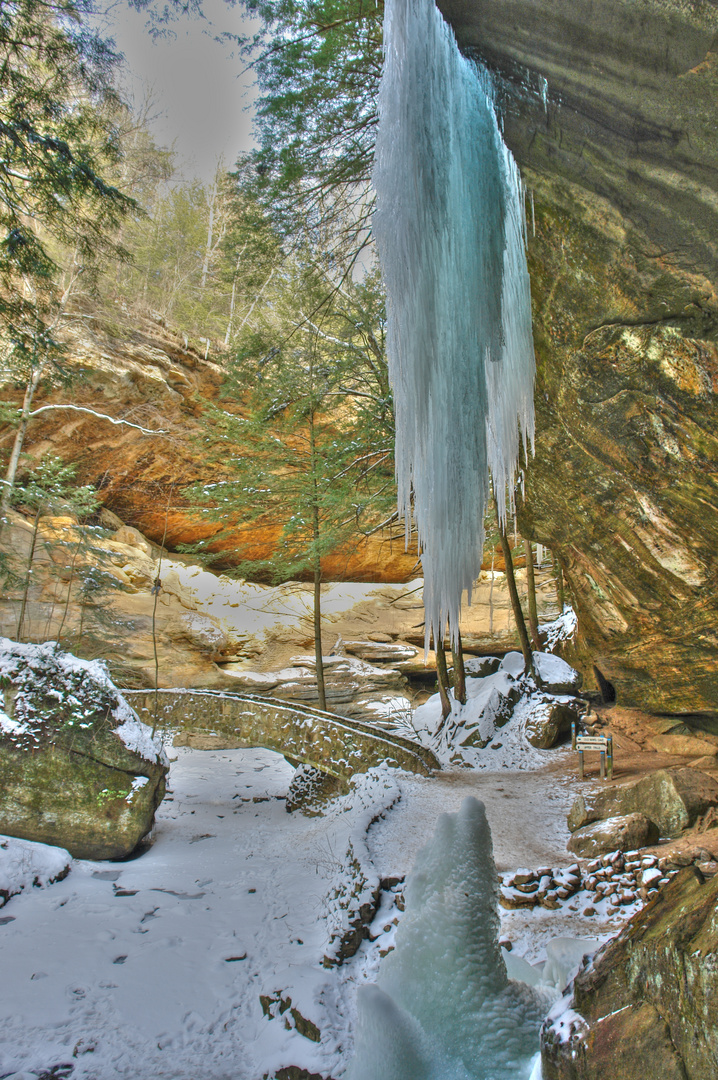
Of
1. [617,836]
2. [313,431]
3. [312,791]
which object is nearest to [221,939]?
[312,791]

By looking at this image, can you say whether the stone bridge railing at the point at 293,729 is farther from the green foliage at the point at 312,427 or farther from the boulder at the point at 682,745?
the boulder at the point at 682,745

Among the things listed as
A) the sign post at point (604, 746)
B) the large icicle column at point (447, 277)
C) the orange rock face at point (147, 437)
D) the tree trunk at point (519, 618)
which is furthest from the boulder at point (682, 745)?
the orange rock face at point (147, 437)

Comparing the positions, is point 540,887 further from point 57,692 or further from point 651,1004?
point 57,692

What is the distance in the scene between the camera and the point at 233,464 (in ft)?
33.6

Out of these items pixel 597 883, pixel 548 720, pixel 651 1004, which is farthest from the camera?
pixel 548 720

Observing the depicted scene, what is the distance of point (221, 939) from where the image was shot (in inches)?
195

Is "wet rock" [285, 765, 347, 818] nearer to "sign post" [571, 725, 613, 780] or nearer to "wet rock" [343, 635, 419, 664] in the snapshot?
"sign post" [571, 725, 613, 780]

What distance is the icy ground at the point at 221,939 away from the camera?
3789mm

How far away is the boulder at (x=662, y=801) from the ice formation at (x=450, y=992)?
7.80ft

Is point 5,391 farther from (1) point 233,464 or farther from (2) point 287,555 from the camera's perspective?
(2) point 287,555

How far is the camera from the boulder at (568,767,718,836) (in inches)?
193

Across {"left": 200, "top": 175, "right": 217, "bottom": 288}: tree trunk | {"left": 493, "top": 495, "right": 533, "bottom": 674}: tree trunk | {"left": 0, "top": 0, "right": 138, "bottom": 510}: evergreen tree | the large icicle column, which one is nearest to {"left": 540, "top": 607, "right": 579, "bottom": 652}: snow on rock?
{"left": 493, "top": 495, "right": 533, "bottom": 674}: tree trunk

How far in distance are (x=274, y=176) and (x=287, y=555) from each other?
6.76m

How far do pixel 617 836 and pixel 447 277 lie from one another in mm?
4872
